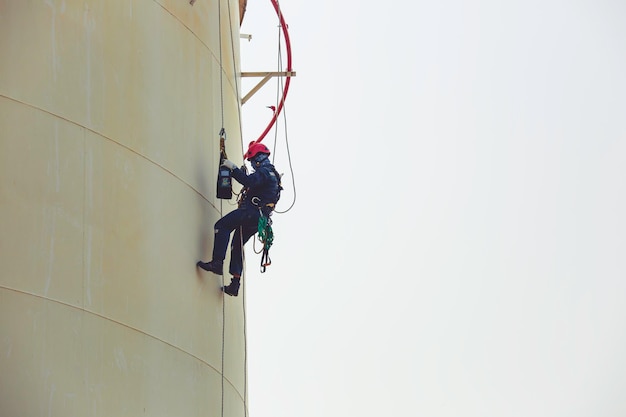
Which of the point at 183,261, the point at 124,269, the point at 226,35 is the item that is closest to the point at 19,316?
the point at 124,269

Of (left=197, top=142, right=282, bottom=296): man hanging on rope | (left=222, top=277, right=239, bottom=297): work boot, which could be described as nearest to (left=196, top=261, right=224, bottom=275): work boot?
(left=197, top=142, right=282, bottom=296): man hanging on rope

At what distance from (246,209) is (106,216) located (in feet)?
10.0

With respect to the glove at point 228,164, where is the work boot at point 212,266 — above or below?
below

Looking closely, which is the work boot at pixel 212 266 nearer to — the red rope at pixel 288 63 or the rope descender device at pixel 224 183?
the rope descender device at pixel 224 183

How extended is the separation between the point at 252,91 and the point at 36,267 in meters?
7.90

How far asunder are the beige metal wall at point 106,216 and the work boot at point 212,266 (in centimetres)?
13

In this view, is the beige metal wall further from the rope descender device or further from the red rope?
the red rope

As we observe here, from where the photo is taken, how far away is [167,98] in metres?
15.7

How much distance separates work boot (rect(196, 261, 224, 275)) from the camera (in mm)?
15859

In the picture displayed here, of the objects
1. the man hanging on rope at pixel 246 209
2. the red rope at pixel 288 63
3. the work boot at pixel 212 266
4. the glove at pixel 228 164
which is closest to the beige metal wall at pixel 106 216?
the work boot at pixel 212 266

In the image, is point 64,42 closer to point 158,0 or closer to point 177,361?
point 158,0

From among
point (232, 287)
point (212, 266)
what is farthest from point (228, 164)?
point (232, 287)

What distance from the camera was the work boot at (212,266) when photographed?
15.9 m

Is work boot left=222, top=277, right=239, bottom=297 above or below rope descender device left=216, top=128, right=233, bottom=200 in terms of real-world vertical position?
below
